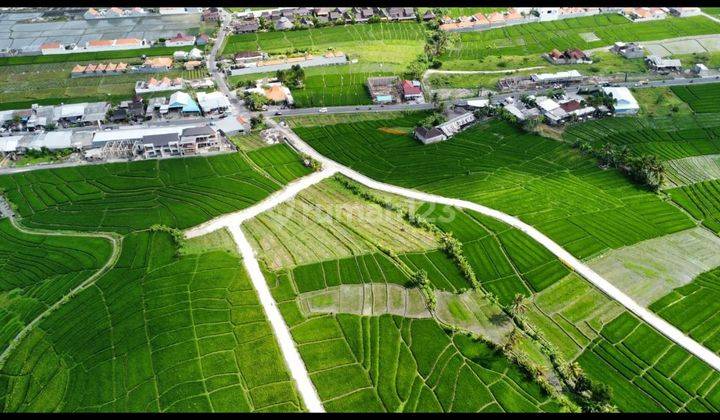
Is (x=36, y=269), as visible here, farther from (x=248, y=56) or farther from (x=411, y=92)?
(x=411, y=92)

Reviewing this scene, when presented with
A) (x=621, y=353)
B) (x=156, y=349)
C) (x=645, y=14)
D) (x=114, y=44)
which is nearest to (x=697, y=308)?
(x=621, y=353)

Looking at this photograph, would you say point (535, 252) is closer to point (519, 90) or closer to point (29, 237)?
point (519, 90)

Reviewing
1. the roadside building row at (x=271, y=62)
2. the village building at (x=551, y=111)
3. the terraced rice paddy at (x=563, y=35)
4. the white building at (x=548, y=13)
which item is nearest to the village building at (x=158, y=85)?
the roadside building row at (x=271, y=62)

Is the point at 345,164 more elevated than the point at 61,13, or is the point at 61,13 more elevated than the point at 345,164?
the point at 61,13

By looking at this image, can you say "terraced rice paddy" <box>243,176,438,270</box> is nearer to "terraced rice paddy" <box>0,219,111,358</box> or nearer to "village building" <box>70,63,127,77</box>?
"terraced rice paddy" <box>0,219,111,358</box>

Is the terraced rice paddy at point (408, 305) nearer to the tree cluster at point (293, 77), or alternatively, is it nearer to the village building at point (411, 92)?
the village building at point (411, 92)

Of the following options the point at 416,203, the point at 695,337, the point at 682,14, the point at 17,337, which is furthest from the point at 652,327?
the point at 682,14

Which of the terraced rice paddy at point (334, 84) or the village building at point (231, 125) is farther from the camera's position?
the terraced rice paddy at point (334, 84)
